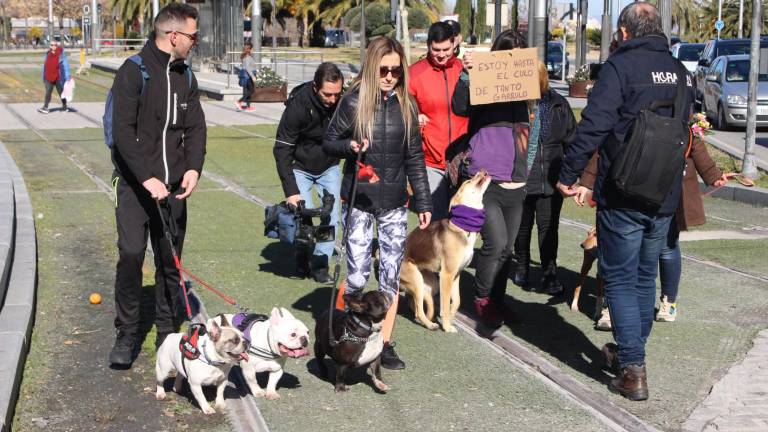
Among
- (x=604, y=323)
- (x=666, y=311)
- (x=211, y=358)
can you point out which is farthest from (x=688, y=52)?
(x=211, y=358)

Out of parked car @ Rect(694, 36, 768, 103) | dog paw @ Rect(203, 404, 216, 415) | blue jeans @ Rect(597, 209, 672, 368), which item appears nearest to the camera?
dog paw @ Rect(203, 404, 216, 415)

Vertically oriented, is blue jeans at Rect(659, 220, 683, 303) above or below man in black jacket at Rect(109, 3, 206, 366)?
below

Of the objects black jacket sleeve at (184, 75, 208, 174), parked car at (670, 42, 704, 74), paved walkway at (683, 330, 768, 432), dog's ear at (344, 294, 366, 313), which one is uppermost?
parked car at (670, 42, 704, 74)

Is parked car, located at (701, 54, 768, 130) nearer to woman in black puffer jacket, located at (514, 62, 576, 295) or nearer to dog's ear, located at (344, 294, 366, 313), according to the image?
woman in black puffer jacket, located at (514, 62, 576, 295)

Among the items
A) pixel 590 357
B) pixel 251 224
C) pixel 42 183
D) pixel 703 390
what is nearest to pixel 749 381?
pixel 703 390

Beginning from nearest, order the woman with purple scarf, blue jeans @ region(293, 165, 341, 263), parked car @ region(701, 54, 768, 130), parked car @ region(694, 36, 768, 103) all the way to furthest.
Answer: the woman with purple scarf
blue jeans @ region(293, 165, 341, 263)
parked car @ region(701, 54, 768, 130)
parked car @ region(694, 36, 768, 103)

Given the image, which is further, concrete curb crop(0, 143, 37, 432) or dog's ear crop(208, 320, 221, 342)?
concrete curb crop(0, 143, 37, 432)

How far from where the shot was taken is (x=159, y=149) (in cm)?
582

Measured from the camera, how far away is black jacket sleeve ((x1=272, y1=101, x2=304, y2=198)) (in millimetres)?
7336

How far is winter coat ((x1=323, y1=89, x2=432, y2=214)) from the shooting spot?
18.9ft

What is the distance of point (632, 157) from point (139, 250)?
2.79 metres

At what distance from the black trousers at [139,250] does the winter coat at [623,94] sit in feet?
7.96

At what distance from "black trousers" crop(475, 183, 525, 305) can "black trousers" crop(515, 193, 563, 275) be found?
1026 millimetres

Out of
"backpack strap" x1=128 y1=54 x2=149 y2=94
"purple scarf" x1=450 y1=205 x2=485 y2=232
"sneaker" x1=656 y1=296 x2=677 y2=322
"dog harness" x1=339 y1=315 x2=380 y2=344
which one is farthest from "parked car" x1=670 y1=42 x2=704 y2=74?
"dog harness" x1=339 y1=315 x2=380 y2=344
